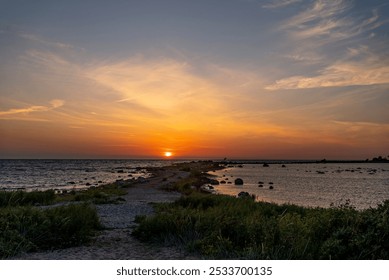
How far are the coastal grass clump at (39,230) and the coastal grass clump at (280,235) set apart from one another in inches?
58.6

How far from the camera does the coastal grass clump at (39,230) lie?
7.53 meters

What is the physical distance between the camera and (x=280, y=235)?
7.57m

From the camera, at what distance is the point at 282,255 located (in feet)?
22.2

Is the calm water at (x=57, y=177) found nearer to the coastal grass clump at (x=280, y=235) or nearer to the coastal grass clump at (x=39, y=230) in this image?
the coastal grass clump at (x=39, y=230)

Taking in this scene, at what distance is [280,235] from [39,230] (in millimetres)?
5283

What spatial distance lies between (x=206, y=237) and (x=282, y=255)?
1721 mm

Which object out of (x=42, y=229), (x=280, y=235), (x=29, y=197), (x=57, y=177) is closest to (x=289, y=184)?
(x=29, y=197)

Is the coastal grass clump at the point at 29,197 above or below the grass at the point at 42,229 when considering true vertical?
below

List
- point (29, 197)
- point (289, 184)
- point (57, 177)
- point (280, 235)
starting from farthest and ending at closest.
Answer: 1. point (57, 177)
2. point (289, 184)
3. point (29, 197)
4. point (280, 235)

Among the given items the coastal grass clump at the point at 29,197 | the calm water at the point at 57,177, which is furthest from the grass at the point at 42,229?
the calm water at the point at 57,177

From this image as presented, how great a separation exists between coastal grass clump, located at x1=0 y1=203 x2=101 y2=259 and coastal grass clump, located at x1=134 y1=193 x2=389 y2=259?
149 cm

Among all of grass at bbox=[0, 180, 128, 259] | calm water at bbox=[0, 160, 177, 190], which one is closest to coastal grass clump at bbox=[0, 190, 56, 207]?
grass at bbox=[0, 180, 128, 259]

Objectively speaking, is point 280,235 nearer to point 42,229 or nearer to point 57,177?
point 42,229

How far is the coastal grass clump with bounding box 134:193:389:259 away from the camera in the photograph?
6.61 metres
